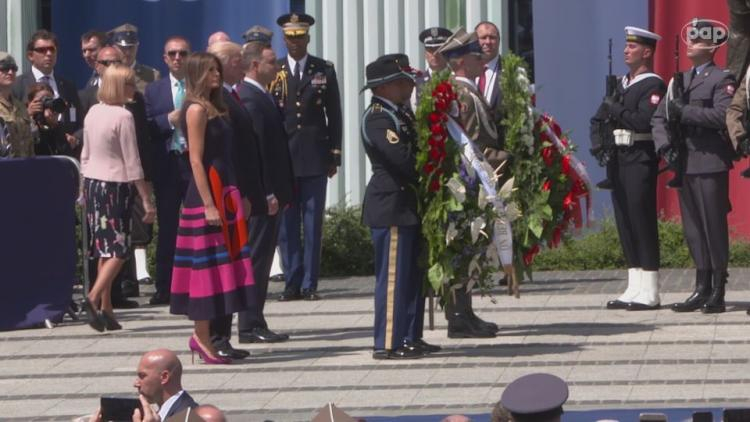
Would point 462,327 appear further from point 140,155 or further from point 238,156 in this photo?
point 140,155

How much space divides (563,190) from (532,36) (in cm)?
503

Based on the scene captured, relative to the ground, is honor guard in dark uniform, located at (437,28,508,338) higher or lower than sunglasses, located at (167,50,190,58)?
lower

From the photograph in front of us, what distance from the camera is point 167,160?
15953 mm

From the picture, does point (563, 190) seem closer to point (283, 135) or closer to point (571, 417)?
point (283, 135)

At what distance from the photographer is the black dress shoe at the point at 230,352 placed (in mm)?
12719

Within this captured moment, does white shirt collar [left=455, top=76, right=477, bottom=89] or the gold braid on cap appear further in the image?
the gold braid on cap

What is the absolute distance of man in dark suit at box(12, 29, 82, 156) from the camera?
15.5m

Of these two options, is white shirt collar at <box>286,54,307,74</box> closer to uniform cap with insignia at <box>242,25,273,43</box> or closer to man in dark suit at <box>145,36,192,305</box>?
uniform cap with insignia at <box>242,25,273,43</box>

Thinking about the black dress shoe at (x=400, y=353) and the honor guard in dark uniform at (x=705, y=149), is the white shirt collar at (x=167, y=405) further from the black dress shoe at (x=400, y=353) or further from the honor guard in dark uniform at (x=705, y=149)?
the honor guard in dark uniform at (x=705, y=149)

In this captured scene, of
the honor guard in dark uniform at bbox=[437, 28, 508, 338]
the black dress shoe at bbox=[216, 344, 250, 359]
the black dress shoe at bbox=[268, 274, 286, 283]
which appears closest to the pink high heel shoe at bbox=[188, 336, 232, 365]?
the black dress shoe at bbox=[216, 344, 250, 359]

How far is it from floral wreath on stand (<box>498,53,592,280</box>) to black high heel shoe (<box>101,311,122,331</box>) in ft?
9.65

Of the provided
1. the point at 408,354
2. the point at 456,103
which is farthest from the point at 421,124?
the point at 408,354

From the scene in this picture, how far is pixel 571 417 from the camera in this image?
1007 cm

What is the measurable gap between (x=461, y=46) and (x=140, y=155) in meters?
3.25
